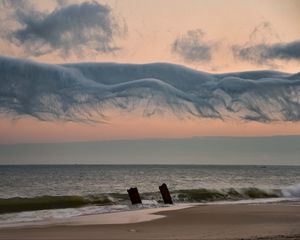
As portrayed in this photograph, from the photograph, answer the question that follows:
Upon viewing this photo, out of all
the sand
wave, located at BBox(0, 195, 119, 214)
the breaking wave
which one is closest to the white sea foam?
the breaking wave

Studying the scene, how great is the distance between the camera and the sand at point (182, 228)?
13.5 metres

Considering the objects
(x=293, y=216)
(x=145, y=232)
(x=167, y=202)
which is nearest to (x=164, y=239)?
(x=145, y=232)

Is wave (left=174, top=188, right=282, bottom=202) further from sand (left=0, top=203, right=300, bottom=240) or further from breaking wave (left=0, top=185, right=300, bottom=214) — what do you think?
sand (left=0, top=203, right=300, bottom=240)

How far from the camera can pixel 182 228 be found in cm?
1546

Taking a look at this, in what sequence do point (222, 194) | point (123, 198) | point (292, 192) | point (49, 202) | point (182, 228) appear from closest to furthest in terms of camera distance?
point (182, 228) < point (49, 202) < point (123, 198) < point (222, 194) < point (292, 192)

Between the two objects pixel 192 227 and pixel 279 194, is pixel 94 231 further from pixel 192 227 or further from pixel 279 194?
pixel 279 194

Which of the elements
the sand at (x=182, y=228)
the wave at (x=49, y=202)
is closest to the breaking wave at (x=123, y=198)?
the wave at (x=49, y=202)

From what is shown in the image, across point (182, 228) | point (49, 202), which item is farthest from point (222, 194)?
point (182, 228)

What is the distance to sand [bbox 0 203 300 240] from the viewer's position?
13.5m

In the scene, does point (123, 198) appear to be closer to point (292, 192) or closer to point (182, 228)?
point (292, 192)

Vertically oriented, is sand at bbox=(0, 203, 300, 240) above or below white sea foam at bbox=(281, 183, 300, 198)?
above

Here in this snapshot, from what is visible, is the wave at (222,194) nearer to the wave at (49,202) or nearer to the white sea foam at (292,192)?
the white sea foam at (292,192)

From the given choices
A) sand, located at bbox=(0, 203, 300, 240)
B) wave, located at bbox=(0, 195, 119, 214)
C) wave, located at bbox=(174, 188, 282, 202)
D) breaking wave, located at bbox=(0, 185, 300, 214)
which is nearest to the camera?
sand, located at bbox=(0, 203, 300, 240)

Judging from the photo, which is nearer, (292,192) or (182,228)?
(182,228)
